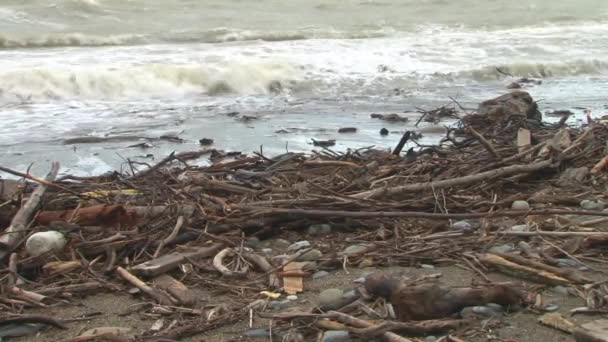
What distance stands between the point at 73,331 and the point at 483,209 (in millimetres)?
2256

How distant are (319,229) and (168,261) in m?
0.88

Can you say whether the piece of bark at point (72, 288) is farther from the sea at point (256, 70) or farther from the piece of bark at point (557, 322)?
the sea at point (256, 70)

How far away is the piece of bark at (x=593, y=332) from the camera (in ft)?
6.96

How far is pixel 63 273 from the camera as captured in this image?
3180 mm

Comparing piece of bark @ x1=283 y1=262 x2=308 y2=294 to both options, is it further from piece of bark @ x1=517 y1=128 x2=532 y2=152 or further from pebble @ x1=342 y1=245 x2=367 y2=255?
piece of bark @ x1=517 y1=128 x2=532 y2=152

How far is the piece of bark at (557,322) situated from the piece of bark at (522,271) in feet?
0.97

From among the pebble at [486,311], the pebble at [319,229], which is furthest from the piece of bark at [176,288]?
the pebble at [486,311]

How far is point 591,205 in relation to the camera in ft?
12.7

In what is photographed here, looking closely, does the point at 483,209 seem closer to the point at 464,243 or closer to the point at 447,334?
the point at 464,243

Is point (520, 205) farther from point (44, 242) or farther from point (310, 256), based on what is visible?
point (44, 242)

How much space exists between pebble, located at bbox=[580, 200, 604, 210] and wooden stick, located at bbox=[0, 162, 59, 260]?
2.88 meters

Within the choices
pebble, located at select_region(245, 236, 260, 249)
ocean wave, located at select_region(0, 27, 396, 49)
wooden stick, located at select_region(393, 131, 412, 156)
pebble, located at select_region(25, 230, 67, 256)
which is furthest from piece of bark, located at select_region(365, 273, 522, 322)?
ocean wave, located at select_region(0, 27, 396, 49)

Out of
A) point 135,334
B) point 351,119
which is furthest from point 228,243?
point 351,119

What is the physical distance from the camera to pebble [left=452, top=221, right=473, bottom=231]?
3583 mm
